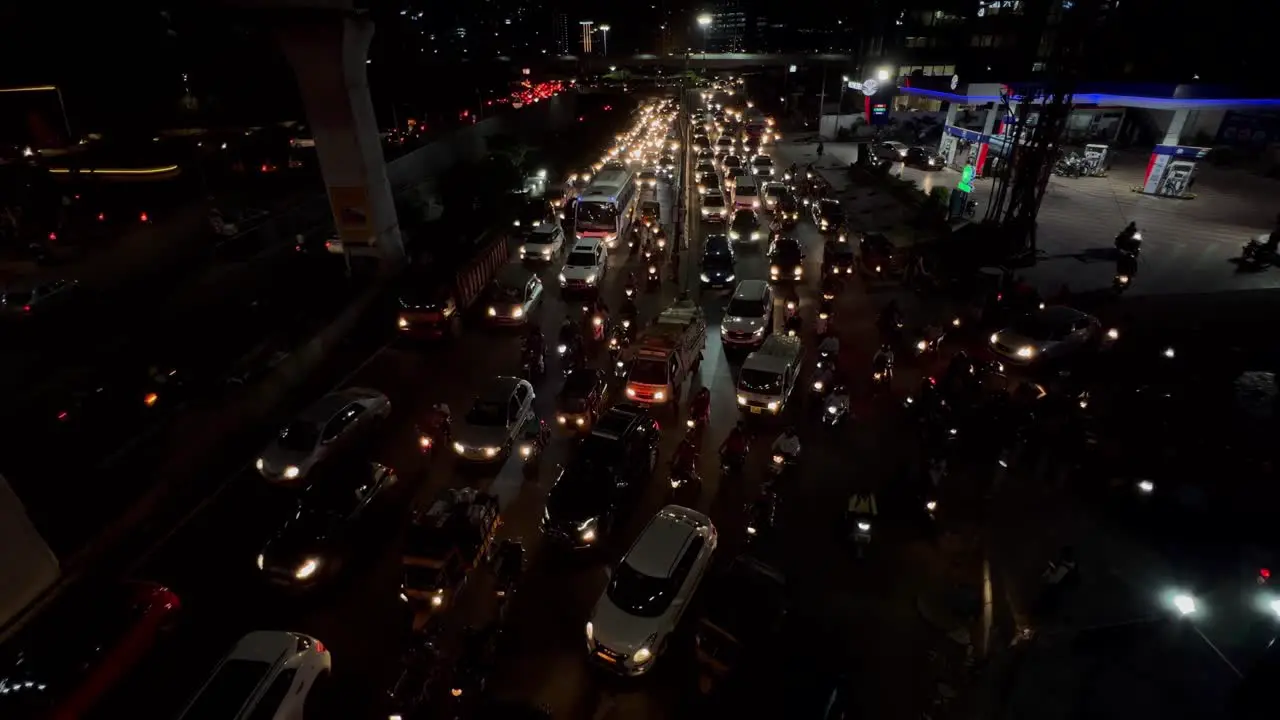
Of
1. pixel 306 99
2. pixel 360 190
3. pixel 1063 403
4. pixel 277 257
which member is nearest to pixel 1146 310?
pixel 1063 403

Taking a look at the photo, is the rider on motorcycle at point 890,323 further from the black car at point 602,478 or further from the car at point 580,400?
the car at point 580,400

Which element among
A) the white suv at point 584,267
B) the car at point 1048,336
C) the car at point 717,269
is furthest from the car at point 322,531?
the car at point 1048,336

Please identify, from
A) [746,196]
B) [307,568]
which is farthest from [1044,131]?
[307,568]

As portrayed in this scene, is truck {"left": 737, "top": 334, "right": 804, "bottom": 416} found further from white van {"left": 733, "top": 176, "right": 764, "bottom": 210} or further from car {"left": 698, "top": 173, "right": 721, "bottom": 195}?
car {"left": 698, "top": 173, "right": 721, "bottom": 195}

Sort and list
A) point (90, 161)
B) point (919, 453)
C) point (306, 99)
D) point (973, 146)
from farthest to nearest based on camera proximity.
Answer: point (973, 146)
point (90, 161)
point (306, 99)
point (919, 453)

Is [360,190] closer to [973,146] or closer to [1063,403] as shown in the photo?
[1063,403]

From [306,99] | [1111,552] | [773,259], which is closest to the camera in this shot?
[1111,552]

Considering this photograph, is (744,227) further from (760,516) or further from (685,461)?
(760,516)

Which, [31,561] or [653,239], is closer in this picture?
[31,561]

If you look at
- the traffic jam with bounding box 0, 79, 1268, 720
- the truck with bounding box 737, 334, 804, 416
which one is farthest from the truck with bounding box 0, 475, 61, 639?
the truck with bounding box 737, 334, 804, 416
